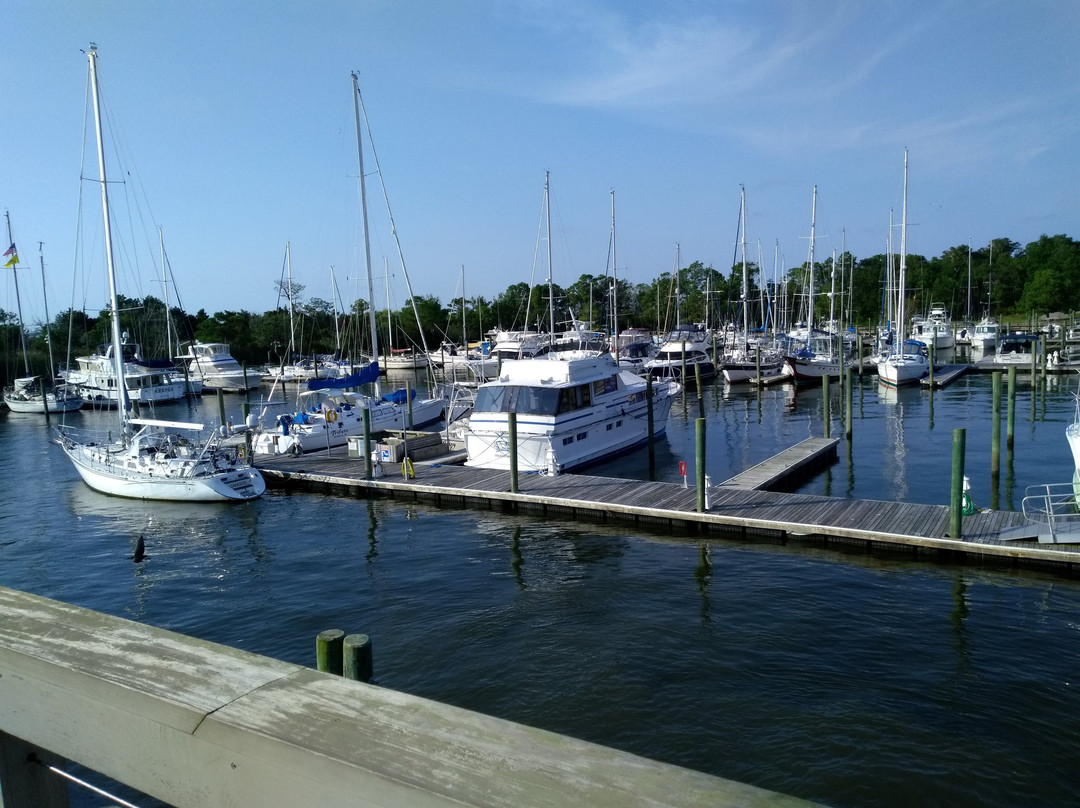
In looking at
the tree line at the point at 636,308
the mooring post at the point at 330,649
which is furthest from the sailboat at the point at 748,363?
the mooring post at the point at 330,649

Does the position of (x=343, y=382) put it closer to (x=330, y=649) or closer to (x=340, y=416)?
(x=340, y=416)

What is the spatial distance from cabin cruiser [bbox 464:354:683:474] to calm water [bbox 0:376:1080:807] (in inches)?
144

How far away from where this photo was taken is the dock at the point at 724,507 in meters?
16.6

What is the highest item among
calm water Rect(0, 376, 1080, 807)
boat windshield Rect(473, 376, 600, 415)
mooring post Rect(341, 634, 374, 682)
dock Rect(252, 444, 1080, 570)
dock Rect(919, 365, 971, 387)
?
boat windshield Rect(473, 376, 600, 415)

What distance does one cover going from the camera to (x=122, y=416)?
26.0 metres

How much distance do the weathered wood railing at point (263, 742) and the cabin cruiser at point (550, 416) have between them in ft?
73.0

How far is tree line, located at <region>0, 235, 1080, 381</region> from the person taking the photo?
77.9 m

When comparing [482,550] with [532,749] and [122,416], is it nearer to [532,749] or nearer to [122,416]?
[122,416]

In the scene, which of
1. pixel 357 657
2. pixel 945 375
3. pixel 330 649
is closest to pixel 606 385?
pixel 330 649

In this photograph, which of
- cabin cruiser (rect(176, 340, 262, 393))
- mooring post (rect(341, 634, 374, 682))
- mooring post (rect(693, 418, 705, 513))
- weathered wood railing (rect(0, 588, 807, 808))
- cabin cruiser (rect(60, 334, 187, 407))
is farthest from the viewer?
cabin cruiser (rect(176, 340, 262, 393))

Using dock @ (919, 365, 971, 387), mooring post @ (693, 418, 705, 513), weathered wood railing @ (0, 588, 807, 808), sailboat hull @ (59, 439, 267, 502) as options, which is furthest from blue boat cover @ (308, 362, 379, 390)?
dock @ (919, 365, 971, 387)

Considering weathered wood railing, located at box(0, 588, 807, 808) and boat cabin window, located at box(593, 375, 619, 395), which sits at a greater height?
weathered wood railing, located at box(0, 588, 807, 808)

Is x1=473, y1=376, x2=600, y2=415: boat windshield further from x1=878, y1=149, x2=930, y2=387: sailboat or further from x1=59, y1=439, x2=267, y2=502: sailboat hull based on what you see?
x1=878, y1=149, x2=930, y2=387: sailboat

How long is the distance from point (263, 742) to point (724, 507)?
731 inches
